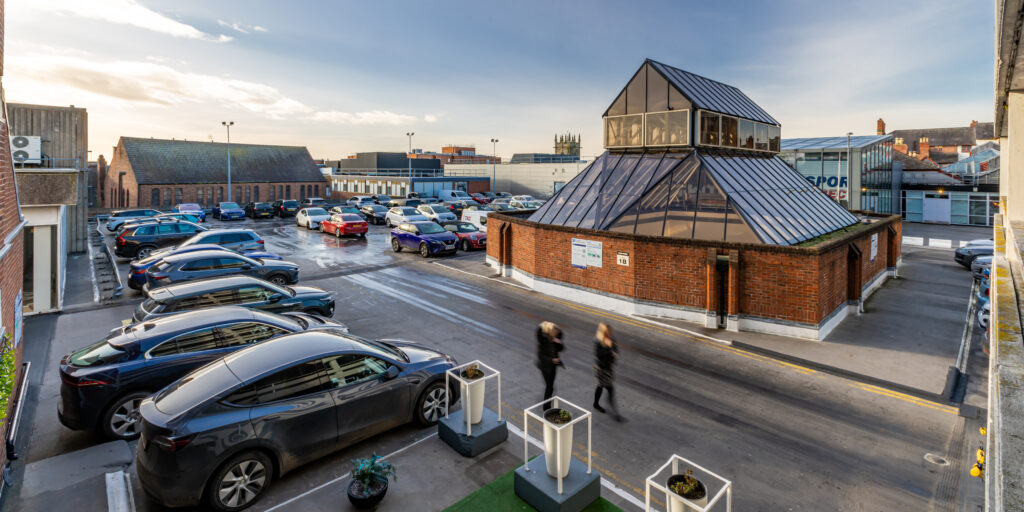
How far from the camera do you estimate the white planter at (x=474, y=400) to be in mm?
7738

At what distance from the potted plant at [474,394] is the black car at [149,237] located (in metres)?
22.4

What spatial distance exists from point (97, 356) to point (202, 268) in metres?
8.32

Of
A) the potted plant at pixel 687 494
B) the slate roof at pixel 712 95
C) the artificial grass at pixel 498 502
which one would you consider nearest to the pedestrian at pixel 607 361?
the artificial grass at pixel 498 502

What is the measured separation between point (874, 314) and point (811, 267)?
5.23m

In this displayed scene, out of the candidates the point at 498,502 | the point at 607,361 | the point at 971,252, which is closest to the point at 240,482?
the point at 498,502

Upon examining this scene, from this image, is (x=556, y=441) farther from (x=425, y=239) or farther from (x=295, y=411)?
(x=425, y=239)

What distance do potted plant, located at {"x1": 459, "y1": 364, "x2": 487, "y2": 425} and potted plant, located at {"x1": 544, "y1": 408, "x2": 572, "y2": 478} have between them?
1540mm

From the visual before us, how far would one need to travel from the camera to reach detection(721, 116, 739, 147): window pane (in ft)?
65.4

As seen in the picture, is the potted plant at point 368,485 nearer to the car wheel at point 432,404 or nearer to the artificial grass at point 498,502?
the artificial grass at point 498,502

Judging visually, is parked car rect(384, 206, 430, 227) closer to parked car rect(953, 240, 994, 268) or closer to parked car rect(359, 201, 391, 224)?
parked car rect(359, 201, 391, 224)

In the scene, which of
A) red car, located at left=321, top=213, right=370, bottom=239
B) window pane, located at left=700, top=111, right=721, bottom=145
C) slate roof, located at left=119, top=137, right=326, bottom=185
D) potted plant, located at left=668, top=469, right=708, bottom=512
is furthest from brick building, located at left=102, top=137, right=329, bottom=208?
potted plant, located at left=668, top=469, right=708, bottom=512

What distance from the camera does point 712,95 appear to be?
20.9 m

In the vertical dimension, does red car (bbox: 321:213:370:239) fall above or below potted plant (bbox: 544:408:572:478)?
above

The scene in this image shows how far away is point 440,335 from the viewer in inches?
537
